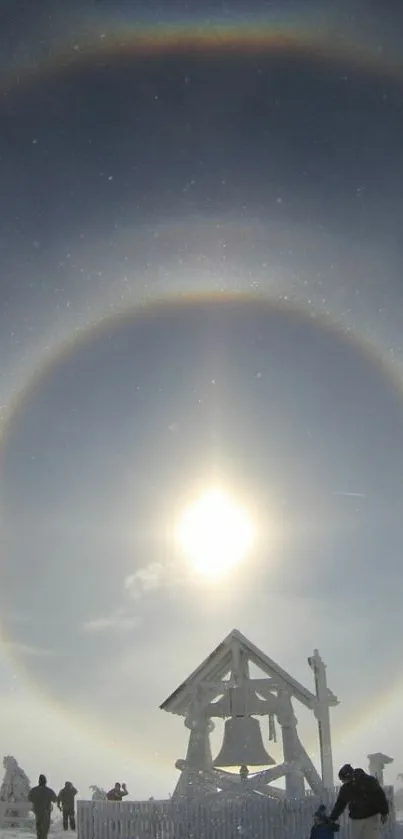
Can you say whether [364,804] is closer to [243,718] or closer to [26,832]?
[243,718]

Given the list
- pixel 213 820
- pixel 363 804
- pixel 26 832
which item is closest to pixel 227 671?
pixel 213 820

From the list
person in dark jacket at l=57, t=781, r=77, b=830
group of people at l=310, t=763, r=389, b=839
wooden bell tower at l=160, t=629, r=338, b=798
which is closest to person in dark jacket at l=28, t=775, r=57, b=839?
wooden bell tower at l=160, t=629, r=338, b=798

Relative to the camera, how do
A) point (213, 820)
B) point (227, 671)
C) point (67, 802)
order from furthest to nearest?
point (67, 802), point (227, 671), point (213, 820)

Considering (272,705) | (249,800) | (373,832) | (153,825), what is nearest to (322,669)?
(272,705)

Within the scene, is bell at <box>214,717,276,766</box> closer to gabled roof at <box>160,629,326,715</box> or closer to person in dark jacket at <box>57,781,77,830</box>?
gabled roof at <box>160,629,326,715</box>

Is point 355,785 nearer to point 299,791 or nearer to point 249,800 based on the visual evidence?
point 249,800

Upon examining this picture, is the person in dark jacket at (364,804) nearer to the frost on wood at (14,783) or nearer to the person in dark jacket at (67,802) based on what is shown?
the person in dark jacket at (67,802)
